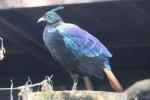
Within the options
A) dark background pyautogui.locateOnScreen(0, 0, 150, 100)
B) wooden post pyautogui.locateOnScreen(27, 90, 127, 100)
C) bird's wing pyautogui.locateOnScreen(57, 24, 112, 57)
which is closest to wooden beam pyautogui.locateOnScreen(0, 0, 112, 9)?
dark background pyautogui.locateOnScreen(0, 0, 150, 100)

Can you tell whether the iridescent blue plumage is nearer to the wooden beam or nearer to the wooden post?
the wooden post

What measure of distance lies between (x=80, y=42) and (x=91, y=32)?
11.1ft

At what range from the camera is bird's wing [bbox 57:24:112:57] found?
5117 millimetres

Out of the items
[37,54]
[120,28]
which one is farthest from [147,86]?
[37,54]

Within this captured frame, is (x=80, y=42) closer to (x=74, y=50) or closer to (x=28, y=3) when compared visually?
(x=74, y=50)

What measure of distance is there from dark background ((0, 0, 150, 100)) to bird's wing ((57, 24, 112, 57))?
6.41 ft

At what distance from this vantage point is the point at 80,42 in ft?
17.3

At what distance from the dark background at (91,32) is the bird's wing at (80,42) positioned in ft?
6.41

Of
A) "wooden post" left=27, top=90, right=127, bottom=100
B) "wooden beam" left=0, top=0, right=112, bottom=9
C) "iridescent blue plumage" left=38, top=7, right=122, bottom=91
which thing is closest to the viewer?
"wooden post" left=27, top=90, right=127, bottom=100

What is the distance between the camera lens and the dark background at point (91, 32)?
7.61m

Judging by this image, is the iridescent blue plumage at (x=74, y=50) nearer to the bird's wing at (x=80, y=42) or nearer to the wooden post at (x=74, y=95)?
the bird's wing at (x=80, y=42)

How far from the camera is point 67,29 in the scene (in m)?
5.21

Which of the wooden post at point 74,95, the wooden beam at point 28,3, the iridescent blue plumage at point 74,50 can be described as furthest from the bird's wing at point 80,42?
the wooden beam at point 28,3

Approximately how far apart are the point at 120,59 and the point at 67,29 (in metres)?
4.67
